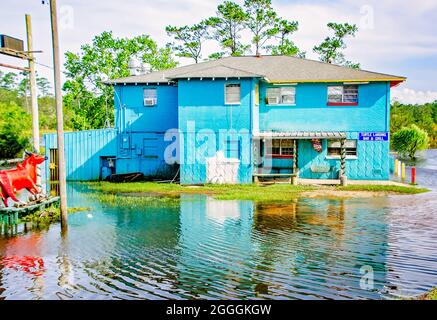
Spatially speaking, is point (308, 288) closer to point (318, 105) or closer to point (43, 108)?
point (318, 105)

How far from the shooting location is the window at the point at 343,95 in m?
29.1

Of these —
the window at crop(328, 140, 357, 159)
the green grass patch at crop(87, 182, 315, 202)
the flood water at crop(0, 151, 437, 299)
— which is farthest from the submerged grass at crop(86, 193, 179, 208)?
the window at crop(328, 140, 357, 159)

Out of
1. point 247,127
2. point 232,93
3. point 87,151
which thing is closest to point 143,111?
point 87,151

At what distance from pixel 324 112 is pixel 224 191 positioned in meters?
A: 8.98

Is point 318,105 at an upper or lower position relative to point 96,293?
upper

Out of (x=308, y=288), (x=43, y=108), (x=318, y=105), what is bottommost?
(x=308, y=288)

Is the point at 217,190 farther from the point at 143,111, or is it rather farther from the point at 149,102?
the point at 149,102

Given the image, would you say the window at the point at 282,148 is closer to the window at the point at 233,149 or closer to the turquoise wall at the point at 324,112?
the turquoise wall at the point at 324,112

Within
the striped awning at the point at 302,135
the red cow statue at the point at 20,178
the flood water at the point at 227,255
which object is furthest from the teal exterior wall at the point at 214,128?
the red cow statue at the point at 20,178

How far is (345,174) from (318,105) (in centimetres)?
459

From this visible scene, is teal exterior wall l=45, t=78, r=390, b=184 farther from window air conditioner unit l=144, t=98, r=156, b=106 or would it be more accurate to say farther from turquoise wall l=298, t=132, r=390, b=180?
window air conditioner unit l=144, t=98, r=156, b=106

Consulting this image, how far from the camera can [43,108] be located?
364ft

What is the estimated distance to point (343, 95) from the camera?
29.2 meters
